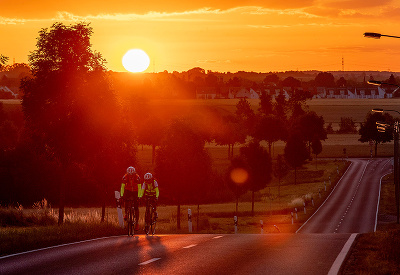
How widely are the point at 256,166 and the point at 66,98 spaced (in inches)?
1573

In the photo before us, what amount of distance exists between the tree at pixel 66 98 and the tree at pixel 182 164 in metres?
17.8

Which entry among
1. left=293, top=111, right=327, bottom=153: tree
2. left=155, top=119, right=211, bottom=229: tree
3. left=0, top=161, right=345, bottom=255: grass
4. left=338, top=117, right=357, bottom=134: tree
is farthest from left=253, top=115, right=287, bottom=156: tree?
left=155, top=119, right=211, bottom=229: tree

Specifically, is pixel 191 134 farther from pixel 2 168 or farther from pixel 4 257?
pixel 4 257

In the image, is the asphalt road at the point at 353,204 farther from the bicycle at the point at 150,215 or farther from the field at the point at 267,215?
the bicycle at the point at 150,215

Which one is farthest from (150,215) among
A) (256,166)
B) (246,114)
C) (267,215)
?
(246,114)

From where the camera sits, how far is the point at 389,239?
48.0 ft

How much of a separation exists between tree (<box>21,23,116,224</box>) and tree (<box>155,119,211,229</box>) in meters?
17.8

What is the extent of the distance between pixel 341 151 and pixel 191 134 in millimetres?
89070

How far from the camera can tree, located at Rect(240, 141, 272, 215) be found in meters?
65.3

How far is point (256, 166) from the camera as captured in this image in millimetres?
→ 67250

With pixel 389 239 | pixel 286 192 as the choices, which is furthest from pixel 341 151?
pixel 389 239

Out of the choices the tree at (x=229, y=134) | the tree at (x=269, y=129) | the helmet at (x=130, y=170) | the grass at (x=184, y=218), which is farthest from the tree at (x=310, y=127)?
the helmet at (x=130, y=170)

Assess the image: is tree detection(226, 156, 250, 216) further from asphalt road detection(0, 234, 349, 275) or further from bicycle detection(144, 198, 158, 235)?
asphalt road detection(0, 234, 349, 275)

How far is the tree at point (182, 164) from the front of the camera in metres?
48.9
